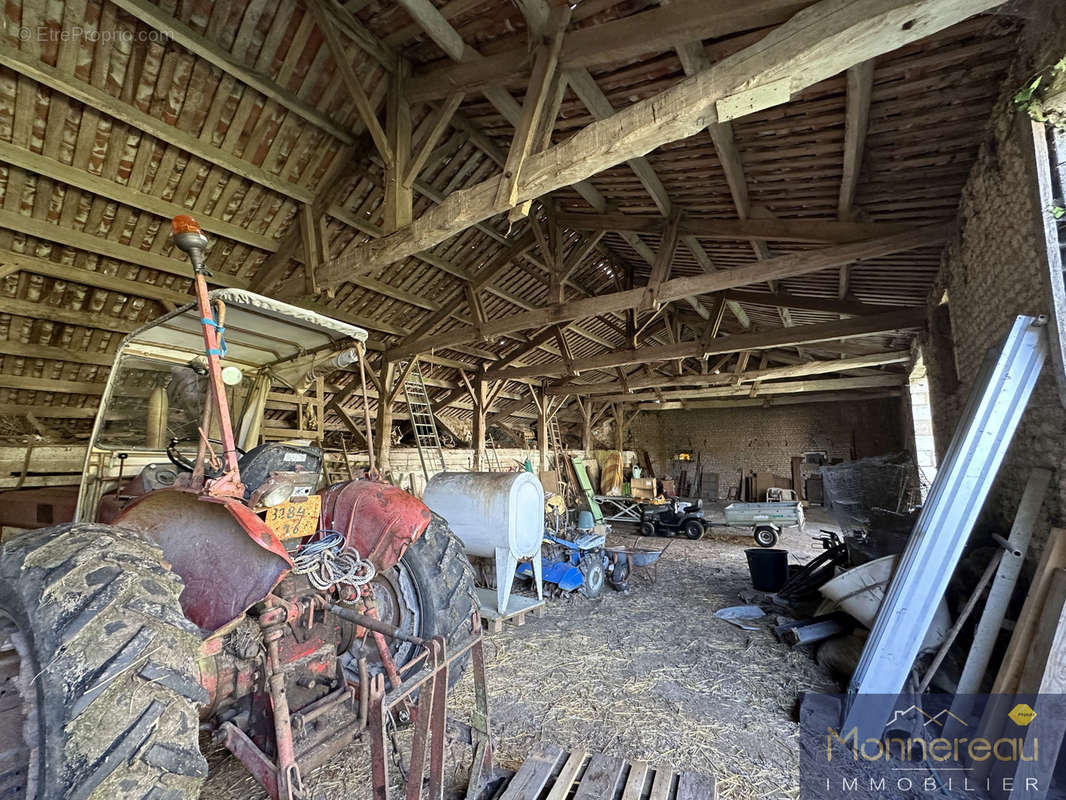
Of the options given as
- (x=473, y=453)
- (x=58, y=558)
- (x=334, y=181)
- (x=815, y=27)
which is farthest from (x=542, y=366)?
(x=58, y=558)

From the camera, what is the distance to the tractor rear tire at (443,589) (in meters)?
2.42

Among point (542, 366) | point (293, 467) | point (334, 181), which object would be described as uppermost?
point (334, 181)

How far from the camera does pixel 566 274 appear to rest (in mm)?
6750

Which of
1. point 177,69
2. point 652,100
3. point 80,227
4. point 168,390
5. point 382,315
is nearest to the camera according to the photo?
point 652,100

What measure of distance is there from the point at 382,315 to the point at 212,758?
6081mm

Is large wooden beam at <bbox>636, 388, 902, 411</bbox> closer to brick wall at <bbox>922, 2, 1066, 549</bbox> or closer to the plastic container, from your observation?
brick wall at <bbox>922, 2, 1066, 549</bbox>

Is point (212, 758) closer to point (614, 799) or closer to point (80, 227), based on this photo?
point (614, 799)

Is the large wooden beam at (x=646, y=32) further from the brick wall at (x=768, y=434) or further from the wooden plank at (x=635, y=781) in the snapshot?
the brick wall at (x=768, y=434)

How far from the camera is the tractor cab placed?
7.61 feet

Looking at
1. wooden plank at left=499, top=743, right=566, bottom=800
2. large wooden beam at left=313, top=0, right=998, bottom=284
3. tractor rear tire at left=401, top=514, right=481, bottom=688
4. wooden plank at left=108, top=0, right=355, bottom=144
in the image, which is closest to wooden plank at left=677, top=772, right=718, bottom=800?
wooden plank at left=499, top=743, right=566, bottom=800

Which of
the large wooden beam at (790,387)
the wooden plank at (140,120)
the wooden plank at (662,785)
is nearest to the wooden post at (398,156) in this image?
the wooden plank at (140,120)

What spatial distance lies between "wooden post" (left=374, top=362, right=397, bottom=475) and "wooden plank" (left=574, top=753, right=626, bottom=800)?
6.36 metres

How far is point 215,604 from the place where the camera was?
1646 millimetres
